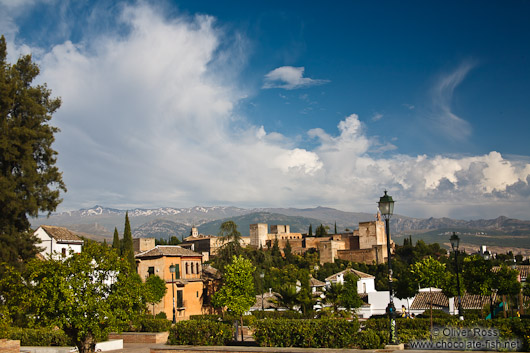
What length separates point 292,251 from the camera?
108 m

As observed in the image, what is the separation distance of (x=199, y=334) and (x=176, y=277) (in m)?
26.3

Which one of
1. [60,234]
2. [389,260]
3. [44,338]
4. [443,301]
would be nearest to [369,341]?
[389,260]

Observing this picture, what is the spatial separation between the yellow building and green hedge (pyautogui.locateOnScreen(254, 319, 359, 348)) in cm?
2592

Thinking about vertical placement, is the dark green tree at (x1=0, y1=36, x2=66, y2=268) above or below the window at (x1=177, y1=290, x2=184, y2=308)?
above

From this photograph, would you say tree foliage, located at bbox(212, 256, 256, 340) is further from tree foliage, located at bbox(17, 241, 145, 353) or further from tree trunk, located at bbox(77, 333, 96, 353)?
tree trunk, located at bbox(77, 333, 96, 353)

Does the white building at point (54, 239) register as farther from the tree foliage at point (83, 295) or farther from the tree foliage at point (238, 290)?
the tree foliage at point (83, 295)

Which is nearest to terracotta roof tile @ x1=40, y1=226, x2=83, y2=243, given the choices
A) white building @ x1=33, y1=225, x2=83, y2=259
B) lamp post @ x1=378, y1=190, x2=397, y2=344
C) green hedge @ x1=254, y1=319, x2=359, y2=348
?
white building @ x1=33, y1=225, x2=83, y2=259

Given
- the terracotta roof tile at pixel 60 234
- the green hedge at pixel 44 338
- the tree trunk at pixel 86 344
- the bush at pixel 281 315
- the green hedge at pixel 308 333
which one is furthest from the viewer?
the terracotta roof tile at pixel 60 234

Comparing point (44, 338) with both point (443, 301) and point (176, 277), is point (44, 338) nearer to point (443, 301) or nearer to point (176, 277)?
point (176, 277)

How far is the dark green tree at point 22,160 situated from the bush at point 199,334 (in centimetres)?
1515

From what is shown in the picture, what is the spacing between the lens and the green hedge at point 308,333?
12.9m

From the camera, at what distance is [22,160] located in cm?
2639

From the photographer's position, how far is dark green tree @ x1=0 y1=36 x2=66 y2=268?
2561 cm

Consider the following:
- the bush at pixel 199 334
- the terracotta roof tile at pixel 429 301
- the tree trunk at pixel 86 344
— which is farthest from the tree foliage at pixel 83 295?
the terracotta roof tile at pixel 429 301
